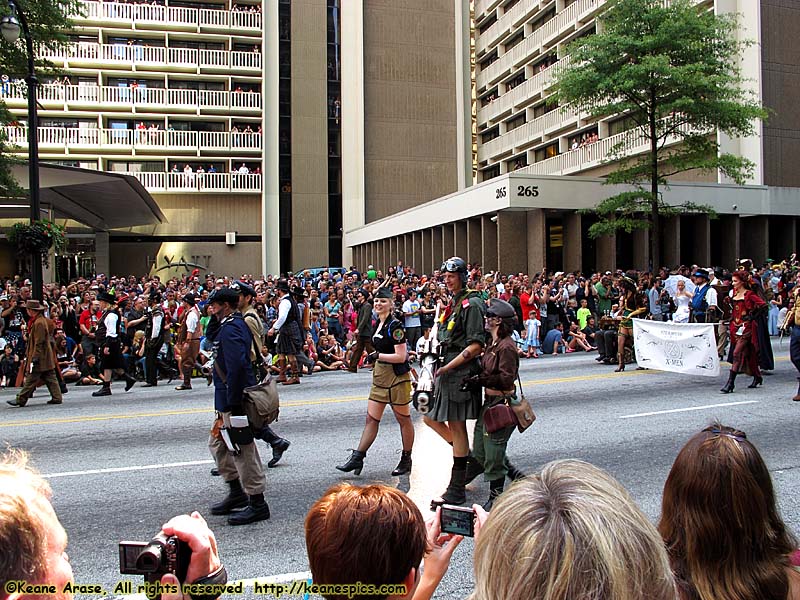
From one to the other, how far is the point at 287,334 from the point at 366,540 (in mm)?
11959

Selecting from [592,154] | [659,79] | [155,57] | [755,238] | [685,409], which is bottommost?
[685,409]

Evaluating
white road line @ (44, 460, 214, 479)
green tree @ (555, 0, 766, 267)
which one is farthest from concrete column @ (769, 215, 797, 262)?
white road line @ (44, 460, 214, 479)

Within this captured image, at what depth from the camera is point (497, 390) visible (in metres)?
A: 6.06

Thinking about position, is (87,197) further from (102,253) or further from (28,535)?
(28,535)

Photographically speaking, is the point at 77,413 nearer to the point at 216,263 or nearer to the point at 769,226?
the point at 769,226

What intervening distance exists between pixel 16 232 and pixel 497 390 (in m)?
13.6

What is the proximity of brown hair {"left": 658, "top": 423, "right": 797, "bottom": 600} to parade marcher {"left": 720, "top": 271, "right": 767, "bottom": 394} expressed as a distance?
9.63 meters

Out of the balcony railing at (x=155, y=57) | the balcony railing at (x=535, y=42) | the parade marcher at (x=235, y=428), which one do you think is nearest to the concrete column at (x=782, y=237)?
the balcony railing at (x=535, y=42)

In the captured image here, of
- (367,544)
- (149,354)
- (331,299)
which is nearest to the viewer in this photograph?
(367,544)

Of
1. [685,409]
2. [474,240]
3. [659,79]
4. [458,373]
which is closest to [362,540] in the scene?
[458,373]

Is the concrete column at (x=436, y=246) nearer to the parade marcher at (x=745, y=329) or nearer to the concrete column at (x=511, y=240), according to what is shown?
the concrete column at (x=511, y=240)

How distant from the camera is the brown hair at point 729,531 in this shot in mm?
2283

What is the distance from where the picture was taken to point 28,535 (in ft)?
5.52

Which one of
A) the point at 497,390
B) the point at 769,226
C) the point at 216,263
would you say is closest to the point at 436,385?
the point at 497,390
